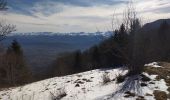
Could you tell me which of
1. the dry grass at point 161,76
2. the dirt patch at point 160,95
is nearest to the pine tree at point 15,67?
the dry grass at point 161,76

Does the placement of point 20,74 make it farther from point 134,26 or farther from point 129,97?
point 129,97

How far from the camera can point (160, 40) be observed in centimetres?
7594

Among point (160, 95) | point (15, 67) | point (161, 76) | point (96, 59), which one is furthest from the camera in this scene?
point (96, 59)

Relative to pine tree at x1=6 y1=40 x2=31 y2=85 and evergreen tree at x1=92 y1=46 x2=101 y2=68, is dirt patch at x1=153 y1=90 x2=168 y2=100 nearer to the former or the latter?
pine tree at x1=6 y1=40 x2=31 y2=85

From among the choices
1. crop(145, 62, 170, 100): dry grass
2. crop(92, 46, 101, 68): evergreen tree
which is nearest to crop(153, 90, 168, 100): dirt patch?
crop(145, 62, 170, 100): dry grass

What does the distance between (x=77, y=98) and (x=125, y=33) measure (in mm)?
6853

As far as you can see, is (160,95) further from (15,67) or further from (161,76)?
(15,67)

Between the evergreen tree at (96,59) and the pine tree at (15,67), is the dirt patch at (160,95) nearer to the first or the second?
the pine tree at (15,67)

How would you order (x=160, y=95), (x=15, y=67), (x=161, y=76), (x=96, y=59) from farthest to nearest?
(x=96, y=59) < (x=15, y=67) < (x=161, y=76) < (x=160, y=95)

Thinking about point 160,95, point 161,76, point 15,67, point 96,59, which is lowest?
point 96,59

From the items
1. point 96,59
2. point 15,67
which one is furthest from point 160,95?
point 96,59

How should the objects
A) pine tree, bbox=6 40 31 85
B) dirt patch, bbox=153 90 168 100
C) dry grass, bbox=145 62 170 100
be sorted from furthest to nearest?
pine tree, bbox=6 40 31 85, dry grass, bbox=145 62 170 100, dirt patch, bbox=153 90 168 100

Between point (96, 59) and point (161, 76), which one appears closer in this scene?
point (161, 76)

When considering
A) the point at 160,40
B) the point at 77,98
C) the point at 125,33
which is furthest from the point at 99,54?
the point at 77,98
